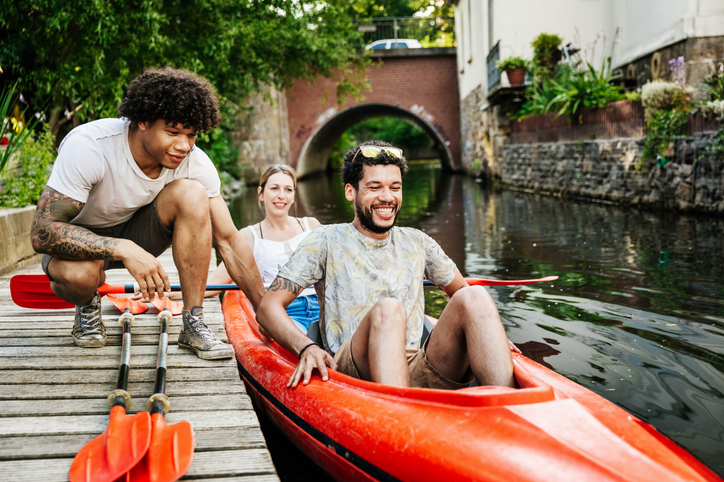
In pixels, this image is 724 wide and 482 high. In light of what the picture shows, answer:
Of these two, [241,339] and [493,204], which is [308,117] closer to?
[493,204]

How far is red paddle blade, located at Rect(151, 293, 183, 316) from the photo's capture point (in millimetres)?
3569

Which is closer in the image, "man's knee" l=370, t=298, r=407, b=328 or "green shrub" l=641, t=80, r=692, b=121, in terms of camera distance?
"man's knee" l=370, t=298, r=407, b=328

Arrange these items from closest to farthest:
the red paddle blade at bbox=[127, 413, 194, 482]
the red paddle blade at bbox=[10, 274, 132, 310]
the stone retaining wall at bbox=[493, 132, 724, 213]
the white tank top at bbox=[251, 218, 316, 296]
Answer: the red paddle blade at bbox=[127, 413, 194, 482]
the red paddle blade at bbox=[10, 274, 132, 310]
the white tank top at bbox=[251, 218, 316, 296]
the stone retaining wall at bbox=[493, 132, 724, 213]

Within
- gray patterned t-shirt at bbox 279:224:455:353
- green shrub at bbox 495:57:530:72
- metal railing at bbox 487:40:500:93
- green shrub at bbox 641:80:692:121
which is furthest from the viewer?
metal railing at bbox 487:40:500:93

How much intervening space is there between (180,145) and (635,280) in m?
3.74

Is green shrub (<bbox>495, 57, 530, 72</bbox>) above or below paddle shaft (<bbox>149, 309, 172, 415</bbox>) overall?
above

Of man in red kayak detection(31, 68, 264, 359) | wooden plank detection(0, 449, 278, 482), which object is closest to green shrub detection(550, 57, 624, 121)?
man in red kayak detection(31, 68, 264, 359)

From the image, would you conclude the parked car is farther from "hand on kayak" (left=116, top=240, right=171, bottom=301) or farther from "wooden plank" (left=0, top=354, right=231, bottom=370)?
"hand on kayak" (left=116, top=240, right=171, bottom=301)

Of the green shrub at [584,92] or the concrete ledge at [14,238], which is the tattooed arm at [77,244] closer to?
the concrete ledge at [14,238]

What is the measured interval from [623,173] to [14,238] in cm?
808

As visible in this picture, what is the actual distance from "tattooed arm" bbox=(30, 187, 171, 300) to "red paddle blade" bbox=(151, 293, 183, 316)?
43.0 inches

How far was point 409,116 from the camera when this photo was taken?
24.2 meters

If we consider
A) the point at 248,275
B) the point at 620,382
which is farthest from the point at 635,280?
the point at 248,275

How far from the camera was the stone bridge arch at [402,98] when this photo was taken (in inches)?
859
